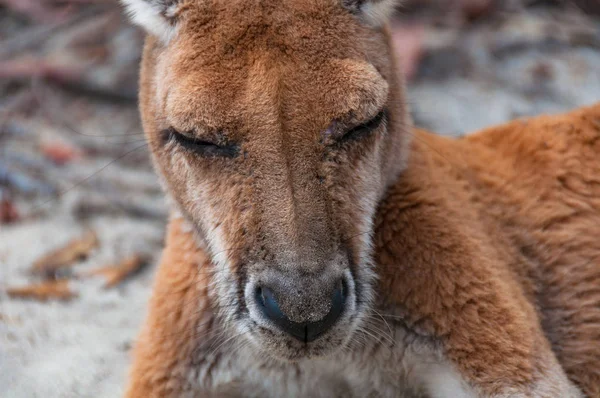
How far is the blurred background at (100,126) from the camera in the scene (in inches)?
180

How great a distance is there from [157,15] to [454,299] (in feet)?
5.02

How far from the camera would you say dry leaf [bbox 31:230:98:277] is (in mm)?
5250

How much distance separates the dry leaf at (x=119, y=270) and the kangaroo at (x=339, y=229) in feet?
5.37

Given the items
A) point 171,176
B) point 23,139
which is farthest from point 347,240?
point 23,139

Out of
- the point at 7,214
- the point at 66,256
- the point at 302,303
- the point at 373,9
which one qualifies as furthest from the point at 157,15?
the point at 7,214

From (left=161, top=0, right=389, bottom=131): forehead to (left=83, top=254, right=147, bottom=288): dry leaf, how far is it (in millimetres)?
2399

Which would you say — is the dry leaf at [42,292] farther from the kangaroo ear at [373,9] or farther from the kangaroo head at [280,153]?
the kangaroo ear at [373,9]

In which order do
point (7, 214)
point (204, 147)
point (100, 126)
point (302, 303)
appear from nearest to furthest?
point (302, 303), point (204, 147), point (7, 214), point (100, 126)

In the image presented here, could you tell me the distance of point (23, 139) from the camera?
6.87 metres

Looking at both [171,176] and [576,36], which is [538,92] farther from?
[171,176]

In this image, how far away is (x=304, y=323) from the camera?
2607 mm

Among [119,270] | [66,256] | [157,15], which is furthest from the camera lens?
[66,256]

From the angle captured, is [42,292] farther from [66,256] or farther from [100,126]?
[100,126]

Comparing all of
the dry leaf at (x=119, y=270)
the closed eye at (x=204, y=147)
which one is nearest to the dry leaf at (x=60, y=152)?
the dry leaf at (x=119, y=270)
